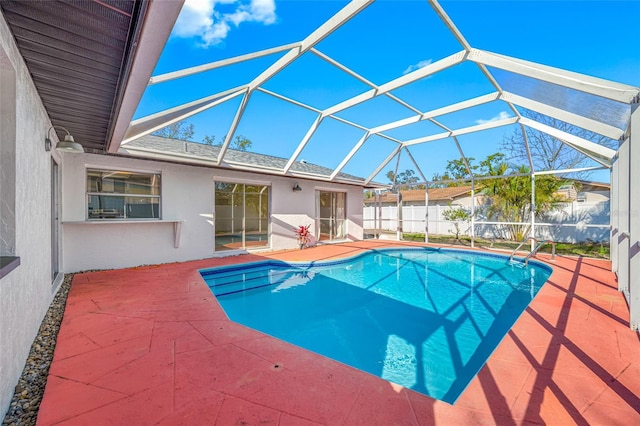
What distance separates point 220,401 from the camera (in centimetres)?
227

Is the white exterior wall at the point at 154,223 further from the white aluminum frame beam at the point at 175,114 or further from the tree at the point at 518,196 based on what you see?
the tree at the point at 518,196

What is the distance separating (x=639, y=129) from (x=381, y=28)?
4.31 m

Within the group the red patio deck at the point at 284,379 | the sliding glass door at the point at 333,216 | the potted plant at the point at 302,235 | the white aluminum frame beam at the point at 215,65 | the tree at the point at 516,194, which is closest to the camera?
the red patio deck at the point at 284,379

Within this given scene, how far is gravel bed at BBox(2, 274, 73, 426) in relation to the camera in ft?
7.06

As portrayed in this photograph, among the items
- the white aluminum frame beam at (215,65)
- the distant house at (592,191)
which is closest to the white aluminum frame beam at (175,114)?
the white aluminum frame beam at (215,65)

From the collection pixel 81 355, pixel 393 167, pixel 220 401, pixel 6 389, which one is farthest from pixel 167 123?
pixel 393 167

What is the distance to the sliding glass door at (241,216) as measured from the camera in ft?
32.7

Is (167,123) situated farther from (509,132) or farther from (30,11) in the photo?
(509,132)

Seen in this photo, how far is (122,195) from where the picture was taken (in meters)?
7.46

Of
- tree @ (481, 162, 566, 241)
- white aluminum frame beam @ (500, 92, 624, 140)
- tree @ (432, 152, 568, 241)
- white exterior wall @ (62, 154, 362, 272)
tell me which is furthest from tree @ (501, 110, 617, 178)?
white exterior wall @ (62, 154, 362, 272)

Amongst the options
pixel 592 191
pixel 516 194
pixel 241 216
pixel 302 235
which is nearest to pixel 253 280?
pixel 241 216

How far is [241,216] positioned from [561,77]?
9298mm

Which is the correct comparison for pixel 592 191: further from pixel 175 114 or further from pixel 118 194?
pixel 118 194

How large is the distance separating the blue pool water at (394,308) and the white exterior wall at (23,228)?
2813 mm
